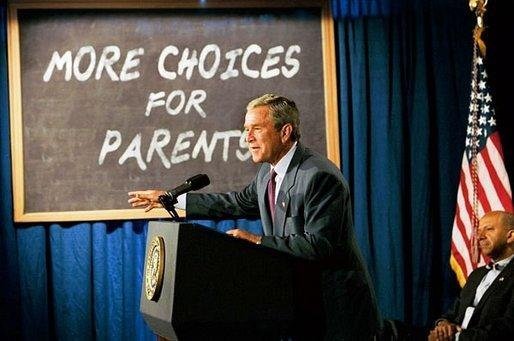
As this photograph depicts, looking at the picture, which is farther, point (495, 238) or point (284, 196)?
point (495, 238)

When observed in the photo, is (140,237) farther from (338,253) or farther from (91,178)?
(338,253)

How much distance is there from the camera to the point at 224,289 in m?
2.48

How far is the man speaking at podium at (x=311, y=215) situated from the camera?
272 centimetres

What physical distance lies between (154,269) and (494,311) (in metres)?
1.48

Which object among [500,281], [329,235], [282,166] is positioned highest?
[282,166]

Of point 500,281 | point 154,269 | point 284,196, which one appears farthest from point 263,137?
point 500,281

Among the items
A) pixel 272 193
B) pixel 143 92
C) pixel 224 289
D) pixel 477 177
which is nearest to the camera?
pixel 224 289

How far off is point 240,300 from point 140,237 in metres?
1.89

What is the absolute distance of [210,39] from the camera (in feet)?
14.6

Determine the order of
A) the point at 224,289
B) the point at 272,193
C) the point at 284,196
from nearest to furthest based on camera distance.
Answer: the point at 224,289 → the point at 284,196 → the point at 272,193

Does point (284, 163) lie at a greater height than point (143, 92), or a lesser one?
lesser

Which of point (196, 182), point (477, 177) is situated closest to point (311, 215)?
point (196, 182)

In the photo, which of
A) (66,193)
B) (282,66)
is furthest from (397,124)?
(66,193)

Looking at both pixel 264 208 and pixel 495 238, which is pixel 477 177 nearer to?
pixel 495 238
